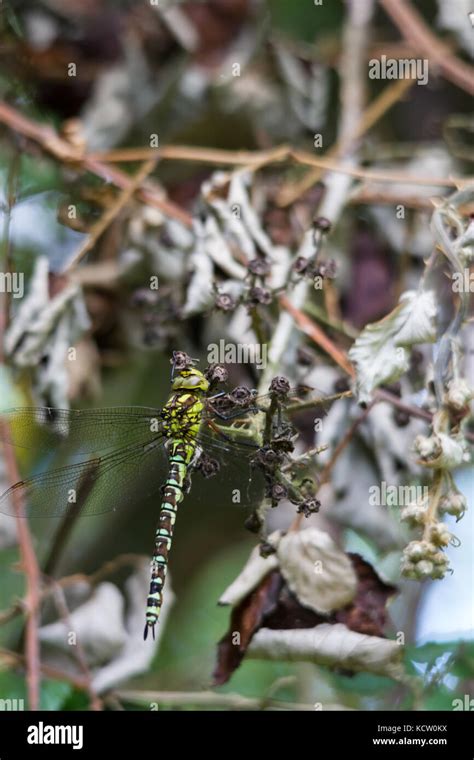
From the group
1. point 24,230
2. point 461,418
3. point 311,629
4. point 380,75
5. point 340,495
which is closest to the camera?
point 461,418

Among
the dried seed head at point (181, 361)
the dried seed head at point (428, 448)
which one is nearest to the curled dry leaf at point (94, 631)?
the dried seed head at point (181, 361)

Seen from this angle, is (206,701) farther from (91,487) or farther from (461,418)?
(461,418)

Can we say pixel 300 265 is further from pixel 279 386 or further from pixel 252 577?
pixel 252 577

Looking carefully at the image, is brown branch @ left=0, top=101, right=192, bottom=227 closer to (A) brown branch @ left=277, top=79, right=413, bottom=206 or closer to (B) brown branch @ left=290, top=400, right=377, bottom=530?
(A) brown branch @ left=277, top=79, right=413, bottom=206

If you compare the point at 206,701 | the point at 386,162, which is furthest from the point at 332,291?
the point at 206,701

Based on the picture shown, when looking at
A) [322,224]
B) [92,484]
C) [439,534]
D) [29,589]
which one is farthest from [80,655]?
[322,224]

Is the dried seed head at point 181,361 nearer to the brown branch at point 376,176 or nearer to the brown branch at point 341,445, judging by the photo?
the brown branch at point 341,445
